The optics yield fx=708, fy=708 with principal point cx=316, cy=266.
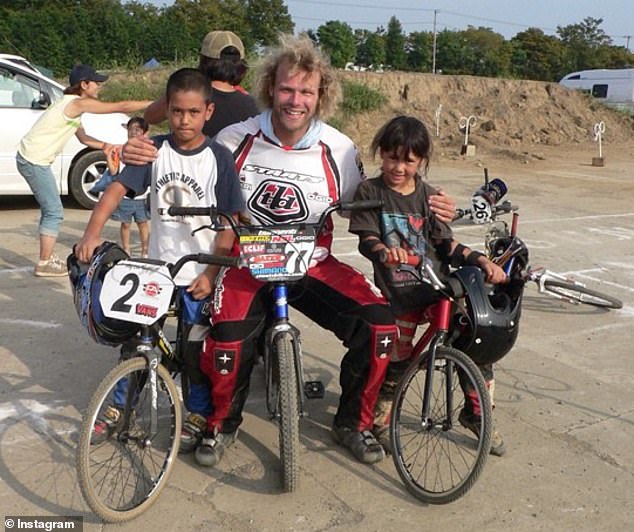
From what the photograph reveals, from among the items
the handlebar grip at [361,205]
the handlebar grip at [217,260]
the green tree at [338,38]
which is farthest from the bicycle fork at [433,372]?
the green tree at [338,38]

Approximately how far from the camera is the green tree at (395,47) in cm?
6397

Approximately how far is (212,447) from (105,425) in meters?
0.58

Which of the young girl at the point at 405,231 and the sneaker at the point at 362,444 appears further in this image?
the sneaker at the point at 362,444

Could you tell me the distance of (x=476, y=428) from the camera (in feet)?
11.1

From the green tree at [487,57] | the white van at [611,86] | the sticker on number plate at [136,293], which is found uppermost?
the green tree at [487,57]

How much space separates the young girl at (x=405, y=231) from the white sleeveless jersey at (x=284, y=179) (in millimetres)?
192

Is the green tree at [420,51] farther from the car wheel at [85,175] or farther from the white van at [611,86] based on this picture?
the car wheel at [85,175]

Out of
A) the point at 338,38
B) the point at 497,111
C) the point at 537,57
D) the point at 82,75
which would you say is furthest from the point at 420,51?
the point at 82,75

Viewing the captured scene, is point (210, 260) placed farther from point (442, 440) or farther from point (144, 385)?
point (442, 440)

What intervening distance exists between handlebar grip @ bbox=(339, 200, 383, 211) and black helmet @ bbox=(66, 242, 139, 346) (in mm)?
1013

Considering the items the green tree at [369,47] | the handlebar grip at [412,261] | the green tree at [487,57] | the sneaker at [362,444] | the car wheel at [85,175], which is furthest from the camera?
the green tree at [369,47]

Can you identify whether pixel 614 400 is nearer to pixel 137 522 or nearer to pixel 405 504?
pixel 405 504

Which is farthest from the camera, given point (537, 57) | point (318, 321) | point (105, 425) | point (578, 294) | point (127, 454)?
point (537, 57)

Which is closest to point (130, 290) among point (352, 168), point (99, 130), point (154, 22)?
point (352, 168)
